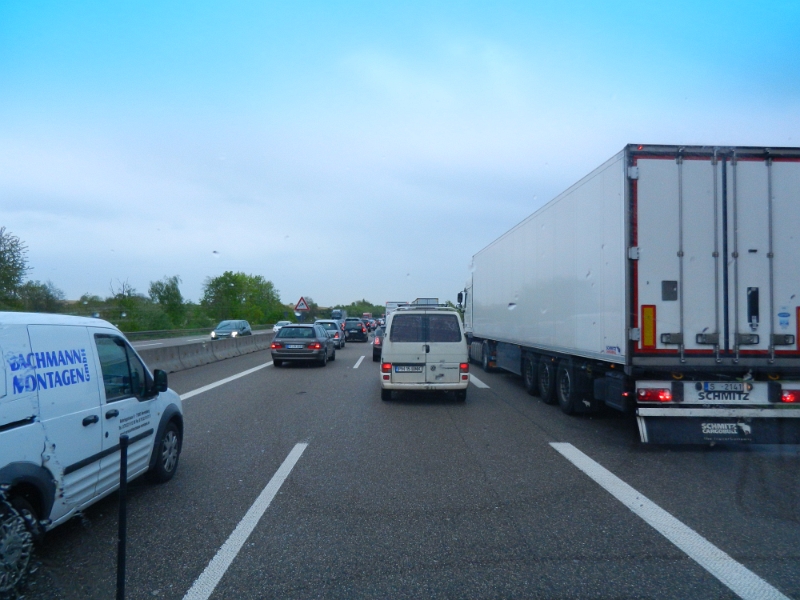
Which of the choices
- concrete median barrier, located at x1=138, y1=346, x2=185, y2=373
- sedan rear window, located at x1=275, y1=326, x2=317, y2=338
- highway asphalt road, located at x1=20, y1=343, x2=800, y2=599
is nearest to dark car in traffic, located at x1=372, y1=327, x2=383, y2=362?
sedan rear window, located at x1=275, y1=326, x2=317, y2=338

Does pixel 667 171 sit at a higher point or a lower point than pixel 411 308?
higher

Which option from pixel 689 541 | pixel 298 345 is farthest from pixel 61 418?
pixel 298 345

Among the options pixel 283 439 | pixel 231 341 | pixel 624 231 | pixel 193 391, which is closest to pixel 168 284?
pixel 231 341

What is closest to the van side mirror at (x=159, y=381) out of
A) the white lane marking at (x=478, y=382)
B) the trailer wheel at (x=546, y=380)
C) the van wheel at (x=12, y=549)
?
the van wheel at (x=12, y=549)

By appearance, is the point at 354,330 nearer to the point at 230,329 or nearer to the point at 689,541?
the point at 230,329

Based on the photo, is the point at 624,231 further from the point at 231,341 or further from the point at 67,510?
the point at 231,341

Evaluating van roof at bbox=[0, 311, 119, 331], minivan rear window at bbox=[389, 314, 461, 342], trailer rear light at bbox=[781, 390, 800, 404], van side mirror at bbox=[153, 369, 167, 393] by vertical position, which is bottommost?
trailer rear light at bbox=[781, 390, 800, 404]

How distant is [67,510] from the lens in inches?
177

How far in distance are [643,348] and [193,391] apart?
1018 cm

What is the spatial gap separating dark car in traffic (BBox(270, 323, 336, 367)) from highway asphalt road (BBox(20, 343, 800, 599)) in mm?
11152

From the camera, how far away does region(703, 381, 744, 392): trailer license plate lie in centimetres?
792

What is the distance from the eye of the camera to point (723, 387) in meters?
7.93

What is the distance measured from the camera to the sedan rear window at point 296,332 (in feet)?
69.7

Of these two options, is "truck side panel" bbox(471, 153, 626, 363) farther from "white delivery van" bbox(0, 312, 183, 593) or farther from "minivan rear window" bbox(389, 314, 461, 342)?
"white delivery van" bbox(0, 312, 183, 593)
